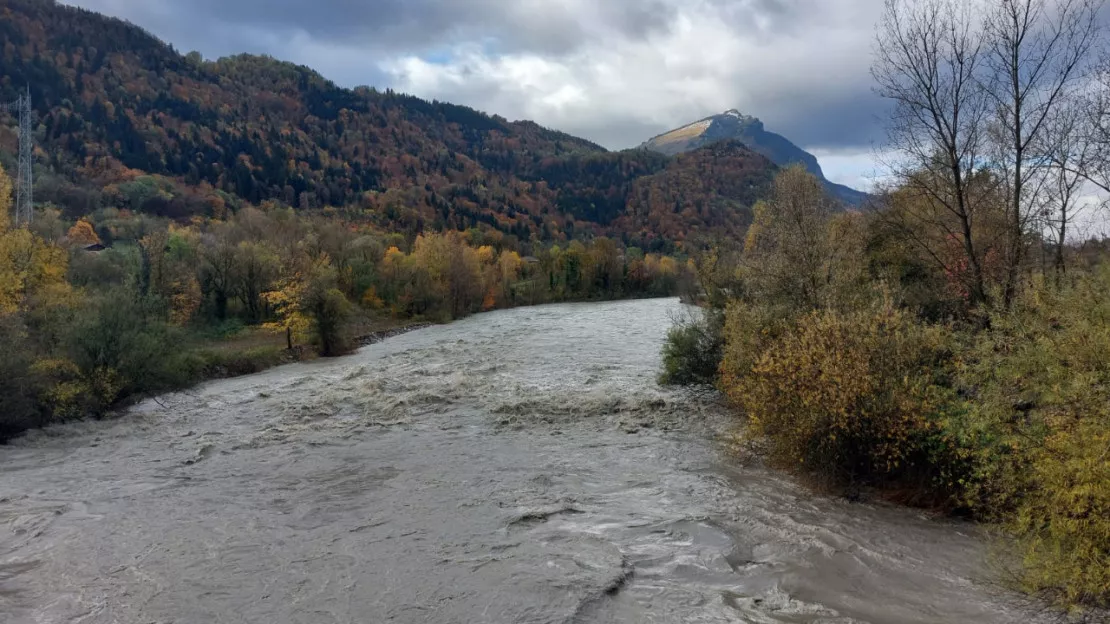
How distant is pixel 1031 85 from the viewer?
1373 cm

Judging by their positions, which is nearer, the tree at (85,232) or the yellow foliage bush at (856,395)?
the yellow foliage bush at (856,395)

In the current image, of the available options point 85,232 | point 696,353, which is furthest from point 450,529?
point 85,232

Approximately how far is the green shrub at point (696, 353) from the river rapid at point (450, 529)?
8.34ft

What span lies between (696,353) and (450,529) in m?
15.2

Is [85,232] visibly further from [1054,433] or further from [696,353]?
[1054,433]

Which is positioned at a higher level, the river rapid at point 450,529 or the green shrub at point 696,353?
the green shrub at point 696,353

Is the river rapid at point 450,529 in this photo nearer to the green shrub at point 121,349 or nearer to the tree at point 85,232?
the green shrub at point 121,349

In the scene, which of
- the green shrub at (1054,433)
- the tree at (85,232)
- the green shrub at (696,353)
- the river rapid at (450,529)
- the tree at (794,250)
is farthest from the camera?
the tree at (85,232)

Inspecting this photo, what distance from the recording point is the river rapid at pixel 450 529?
29.2 ft

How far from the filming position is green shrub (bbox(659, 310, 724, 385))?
24344 mm

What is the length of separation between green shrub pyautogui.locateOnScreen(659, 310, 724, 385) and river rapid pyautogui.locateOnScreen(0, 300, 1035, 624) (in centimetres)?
254

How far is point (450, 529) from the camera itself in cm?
1190

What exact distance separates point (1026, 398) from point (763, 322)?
8.67m

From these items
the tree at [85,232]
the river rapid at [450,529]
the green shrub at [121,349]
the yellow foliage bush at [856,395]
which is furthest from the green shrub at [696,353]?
the tree at [85,232]
